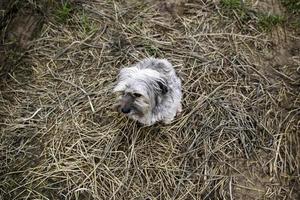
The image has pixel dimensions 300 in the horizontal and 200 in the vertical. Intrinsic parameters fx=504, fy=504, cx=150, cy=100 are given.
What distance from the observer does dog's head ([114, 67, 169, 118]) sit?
141 inches

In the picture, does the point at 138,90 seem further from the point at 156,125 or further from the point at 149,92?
the point at 156,125

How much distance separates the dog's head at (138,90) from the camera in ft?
11.7

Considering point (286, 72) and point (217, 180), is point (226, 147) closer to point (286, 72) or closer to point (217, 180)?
point (217, 180)

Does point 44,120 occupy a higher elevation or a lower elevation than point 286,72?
lower

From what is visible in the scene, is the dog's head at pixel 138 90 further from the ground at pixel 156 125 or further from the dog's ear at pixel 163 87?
the ground at pixel 156 125

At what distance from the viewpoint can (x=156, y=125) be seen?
4.01 meters

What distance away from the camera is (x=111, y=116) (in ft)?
13.4

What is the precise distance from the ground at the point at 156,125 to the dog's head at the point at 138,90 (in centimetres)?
36

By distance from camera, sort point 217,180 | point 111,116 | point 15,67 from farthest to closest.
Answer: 1. point 15,67
2. point 111,116
3. point 217,180

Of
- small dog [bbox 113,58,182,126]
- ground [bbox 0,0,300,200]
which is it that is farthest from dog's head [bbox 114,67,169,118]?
ground [bbox 0,0,300,200]

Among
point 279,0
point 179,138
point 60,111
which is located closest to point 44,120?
point 60,111

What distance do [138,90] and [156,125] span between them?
0.56 metres

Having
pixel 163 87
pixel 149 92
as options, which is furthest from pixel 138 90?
pixel 163 87

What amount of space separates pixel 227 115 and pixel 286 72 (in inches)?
27.2
